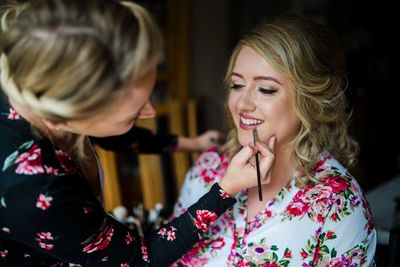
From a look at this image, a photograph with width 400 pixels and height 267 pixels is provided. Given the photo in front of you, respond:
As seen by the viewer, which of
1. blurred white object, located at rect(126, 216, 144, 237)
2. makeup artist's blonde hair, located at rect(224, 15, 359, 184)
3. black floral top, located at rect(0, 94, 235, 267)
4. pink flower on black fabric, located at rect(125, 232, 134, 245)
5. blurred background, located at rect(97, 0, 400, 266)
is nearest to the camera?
black floral top, located at rect(0, 94, 235, 267)

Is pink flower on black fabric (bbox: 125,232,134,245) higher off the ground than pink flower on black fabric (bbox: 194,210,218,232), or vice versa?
pink flower on black fabric (bbox: 194,210,218,232)

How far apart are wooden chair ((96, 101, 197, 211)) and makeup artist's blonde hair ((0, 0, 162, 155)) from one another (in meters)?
0.96

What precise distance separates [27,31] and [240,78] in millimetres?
725

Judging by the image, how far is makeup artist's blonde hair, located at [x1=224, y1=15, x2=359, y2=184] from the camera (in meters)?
1.32

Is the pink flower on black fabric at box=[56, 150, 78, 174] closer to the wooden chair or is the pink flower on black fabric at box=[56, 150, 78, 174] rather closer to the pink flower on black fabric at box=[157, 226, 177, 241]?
the pink flower on black fabric at box=[157, 226, 177, 241]

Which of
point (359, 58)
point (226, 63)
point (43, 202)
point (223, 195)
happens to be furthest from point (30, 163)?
point (359, 58)

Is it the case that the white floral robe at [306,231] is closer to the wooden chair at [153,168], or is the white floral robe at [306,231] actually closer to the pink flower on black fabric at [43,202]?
the wooden chair at [153,168]

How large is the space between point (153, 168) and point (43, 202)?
4.40 ft

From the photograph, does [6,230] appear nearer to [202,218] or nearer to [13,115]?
[13,115]

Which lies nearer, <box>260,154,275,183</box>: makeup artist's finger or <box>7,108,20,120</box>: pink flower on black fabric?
<box>7,108,20,120</box>: pink flower on black fabric

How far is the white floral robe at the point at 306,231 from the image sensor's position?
4.16 ft

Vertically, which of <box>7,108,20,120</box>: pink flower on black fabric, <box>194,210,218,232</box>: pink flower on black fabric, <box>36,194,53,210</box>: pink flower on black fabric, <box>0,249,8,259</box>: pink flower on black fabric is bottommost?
<box>0,249,8,259</box>: pink flower on black fabric

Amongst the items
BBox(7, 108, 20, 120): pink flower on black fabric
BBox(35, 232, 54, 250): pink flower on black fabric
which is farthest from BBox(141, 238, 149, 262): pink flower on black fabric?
BBox(7, 108, 20, 120): pink flower on black fabric

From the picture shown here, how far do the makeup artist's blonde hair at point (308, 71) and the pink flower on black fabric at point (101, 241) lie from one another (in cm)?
66
